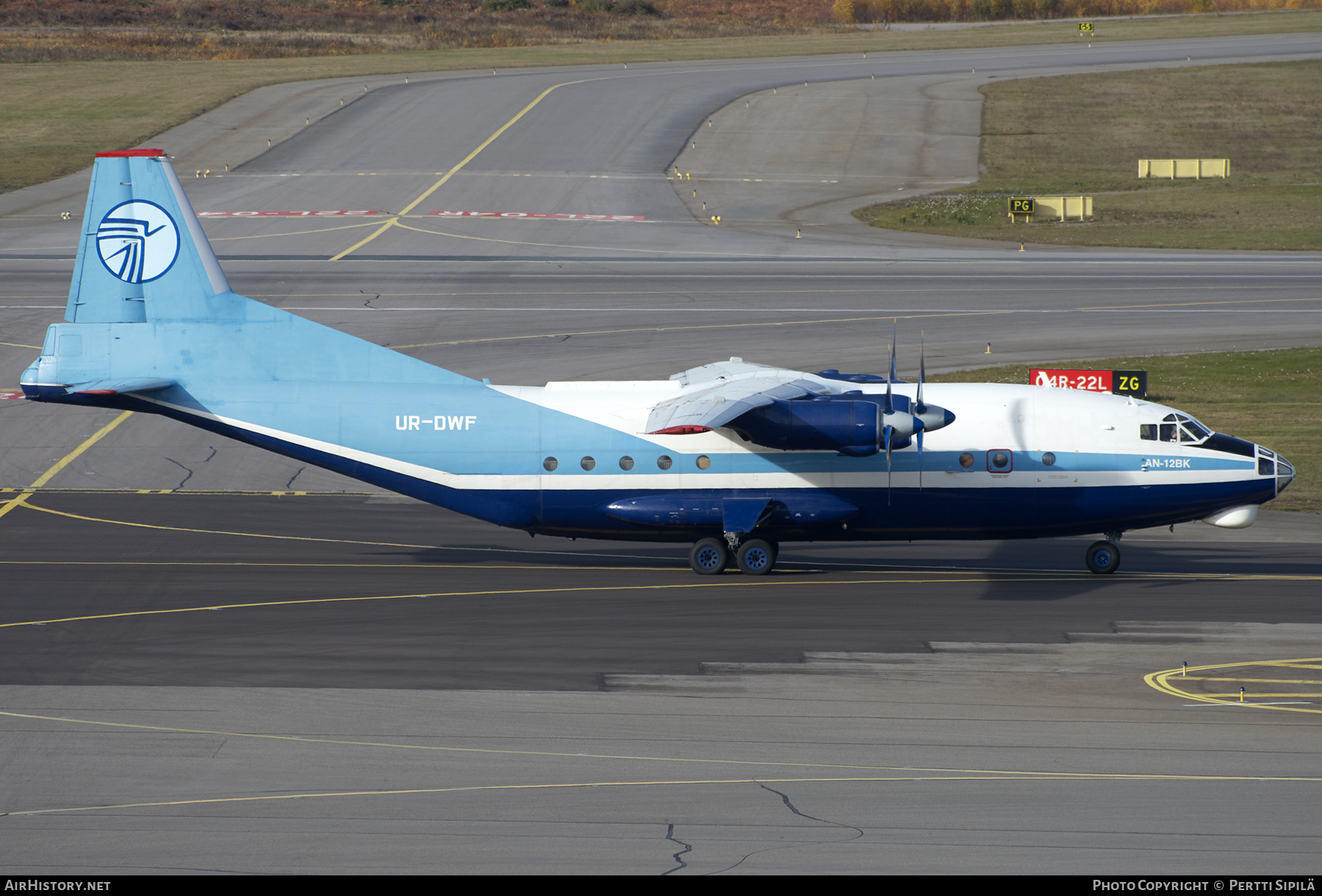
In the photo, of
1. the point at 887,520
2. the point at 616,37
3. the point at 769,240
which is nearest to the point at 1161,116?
the point at 769,240

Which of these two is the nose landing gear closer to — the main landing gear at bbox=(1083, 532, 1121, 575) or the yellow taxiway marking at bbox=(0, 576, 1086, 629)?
the main landing gear at bbox=(1083, 532, 1121, 575)

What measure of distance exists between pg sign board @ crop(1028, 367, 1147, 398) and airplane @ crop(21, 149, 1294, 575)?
36.4ft

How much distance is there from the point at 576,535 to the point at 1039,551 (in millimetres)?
10555

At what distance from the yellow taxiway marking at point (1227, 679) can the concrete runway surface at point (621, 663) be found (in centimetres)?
8

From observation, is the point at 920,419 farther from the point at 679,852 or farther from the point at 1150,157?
the point at 1150,157

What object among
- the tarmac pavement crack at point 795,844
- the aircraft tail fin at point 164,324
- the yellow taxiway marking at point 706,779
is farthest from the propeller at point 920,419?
the tarmac pavement crack at point 795,844

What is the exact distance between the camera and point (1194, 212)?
229 ft

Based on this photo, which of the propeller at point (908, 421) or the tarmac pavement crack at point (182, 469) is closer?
the propeller at point (908, 421)

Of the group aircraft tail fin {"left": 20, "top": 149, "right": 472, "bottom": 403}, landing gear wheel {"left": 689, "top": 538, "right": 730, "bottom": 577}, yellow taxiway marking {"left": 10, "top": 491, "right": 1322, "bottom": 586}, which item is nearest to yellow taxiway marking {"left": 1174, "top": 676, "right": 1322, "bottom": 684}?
yellow taxiway marking {"left": 10, "top": 491, "right": 1322, "bottom": 586}

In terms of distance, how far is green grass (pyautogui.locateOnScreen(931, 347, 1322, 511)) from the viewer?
1357 inches

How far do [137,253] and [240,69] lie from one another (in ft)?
278

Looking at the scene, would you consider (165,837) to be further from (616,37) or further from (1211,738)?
(616,37)

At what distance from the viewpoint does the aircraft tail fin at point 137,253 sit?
26250 millimetres

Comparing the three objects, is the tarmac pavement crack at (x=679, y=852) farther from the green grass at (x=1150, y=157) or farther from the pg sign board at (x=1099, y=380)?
the green grass at (x=1150, y=157)
